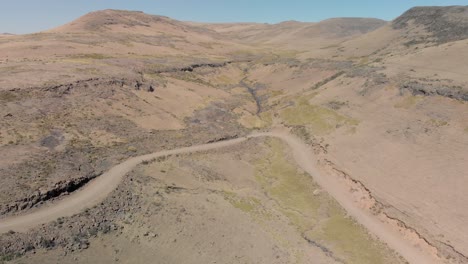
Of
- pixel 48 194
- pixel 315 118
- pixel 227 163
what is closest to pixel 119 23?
pixel 315 118

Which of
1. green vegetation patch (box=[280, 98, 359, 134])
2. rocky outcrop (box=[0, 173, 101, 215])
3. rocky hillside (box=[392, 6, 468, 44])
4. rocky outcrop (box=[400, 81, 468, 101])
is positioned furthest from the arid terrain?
rocky hillside (box=[392, 6, 468, 44])

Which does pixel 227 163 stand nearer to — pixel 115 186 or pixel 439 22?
pixel 115 186

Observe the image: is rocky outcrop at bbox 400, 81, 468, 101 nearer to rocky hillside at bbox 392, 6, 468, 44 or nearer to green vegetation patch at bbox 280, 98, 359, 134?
green vegetation patch at bbox 280, 98, 359, 134

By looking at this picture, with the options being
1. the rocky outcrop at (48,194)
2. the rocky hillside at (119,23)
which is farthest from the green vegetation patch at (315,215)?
the rocky hillside at (119,23)

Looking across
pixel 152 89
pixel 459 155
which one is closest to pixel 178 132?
pixel 152 89

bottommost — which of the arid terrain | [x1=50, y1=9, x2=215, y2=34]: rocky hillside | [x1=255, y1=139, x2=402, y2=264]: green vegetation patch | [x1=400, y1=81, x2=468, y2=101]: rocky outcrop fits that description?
[x1=255, y1=139, x2=402, y2=264]: green vegetation patch

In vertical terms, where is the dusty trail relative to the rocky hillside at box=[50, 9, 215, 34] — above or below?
below

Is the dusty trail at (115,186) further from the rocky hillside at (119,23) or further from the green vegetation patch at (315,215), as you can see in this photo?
the rocky hillside at (119,23)
